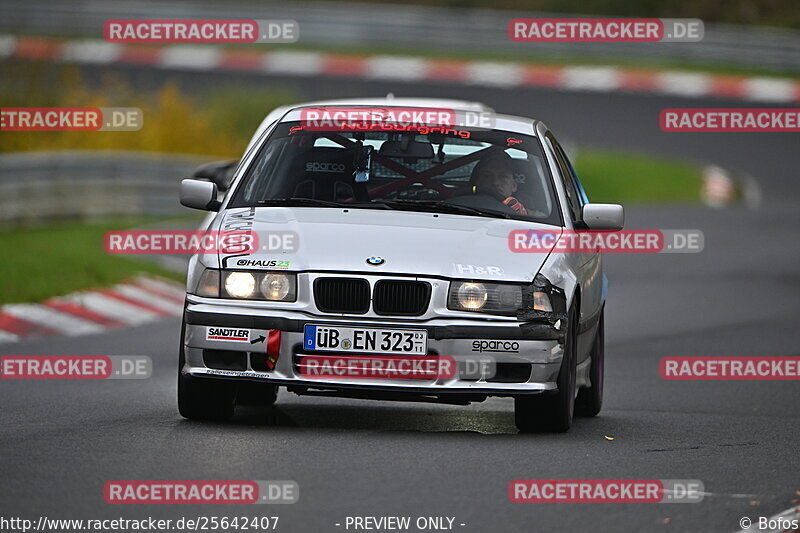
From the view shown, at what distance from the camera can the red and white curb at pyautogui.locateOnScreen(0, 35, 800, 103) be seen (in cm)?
3900

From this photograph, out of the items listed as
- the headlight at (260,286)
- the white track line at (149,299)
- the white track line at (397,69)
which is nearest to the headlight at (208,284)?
the headlight at (260,286)

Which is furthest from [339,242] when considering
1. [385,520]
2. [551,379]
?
[385,520]

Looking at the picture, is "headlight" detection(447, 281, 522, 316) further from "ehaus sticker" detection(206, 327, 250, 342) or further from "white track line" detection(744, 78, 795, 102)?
"white track line" detection(744, 78, 795, 102)

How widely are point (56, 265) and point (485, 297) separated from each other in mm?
9554

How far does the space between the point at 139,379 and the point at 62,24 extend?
37.0 metres

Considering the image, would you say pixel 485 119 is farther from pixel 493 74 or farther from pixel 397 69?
pixel 397 69

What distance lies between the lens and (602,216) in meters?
9.72

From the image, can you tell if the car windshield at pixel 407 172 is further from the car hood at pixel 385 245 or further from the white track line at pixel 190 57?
the white track line at pixel 190 57

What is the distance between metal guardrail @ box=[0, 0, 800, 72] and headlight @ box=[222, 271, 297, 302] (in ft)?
111

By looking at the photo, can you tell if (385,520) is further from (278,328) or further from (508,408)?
(508,408)

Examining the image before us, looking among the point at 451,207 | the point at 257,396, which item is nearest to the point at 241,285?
the point at 451,207

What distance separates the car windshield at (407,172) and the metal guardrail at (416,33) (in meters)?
32.3

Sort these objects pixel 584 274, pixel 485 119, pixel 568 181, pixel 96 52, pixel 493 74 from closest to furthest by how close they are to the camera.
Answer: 1. pixel 584 274
2. pixel 485 119
3. pixel 568 181
4. pixel 493 74
5. pixel 96 52

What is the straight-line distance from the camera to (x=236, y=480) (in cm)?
722
